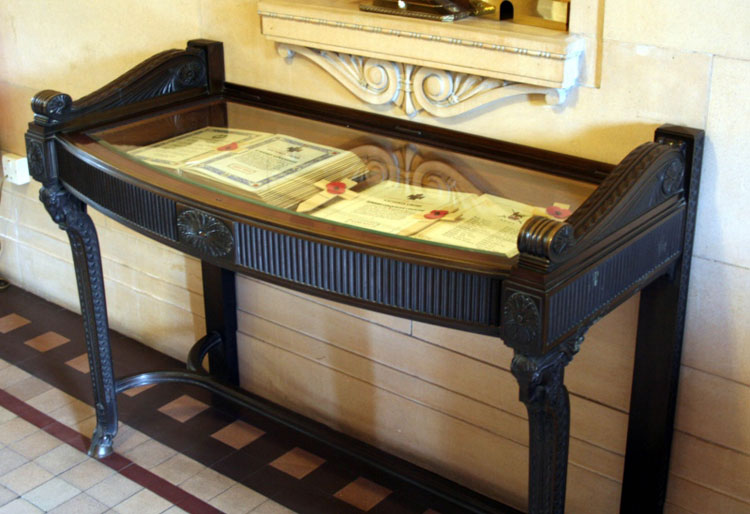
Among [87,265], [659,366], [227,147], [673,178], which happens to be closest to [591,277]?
[673,178]

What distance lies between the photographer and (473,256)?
167 cm

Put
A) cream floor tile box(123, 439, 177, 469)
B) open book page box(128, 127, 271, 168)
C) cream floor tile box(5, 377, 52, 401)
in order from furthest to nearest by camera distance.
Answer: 1. cream floor tile box(5, 377, 52, 401)
2. cream floor tile box(123, 439, 177, 469)
3. open book page box(128, 127, 271, 168)

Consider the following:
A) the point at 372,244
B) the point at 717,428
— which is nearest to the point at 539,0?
the point at 372,244

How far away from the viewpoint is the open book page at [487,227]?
1726 mm

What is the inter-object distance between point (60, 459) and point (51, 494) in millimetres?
171

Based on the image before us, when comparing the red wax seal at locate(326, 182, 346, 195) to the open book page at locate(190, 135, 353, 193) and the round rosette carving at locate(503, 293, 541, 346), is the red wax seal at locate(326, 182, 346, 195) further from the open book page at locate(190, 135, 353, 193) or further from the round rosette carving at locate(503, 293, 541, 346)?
the round rosette carving at locate(503, 293, 541, 346)

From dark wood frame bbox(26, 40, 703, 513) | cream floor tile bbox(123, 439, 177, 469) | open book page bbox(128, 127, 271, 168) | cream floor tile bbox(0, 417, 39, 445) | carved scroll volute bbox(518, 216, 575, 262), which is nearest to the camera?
carved scroll volute bbox(518, 216, 575, 262)

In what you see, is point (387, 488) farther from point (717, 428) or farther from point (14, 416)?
point (14, 416)

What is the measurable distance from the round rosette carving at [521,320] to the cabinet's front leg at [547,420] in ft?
0.14

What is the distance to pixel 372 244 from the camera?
174cm

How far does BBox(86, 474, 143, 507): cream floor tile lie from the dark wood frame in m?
0.18

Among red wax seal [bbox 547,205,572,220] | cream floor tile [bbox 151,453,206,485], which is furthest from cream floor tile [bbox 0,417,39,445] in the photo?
red wax seal [bbox 547,205,572,220]

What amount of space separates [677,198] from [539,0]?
1.74 feet

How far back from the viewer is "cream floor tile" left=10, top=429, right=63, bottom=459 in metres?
2.87
